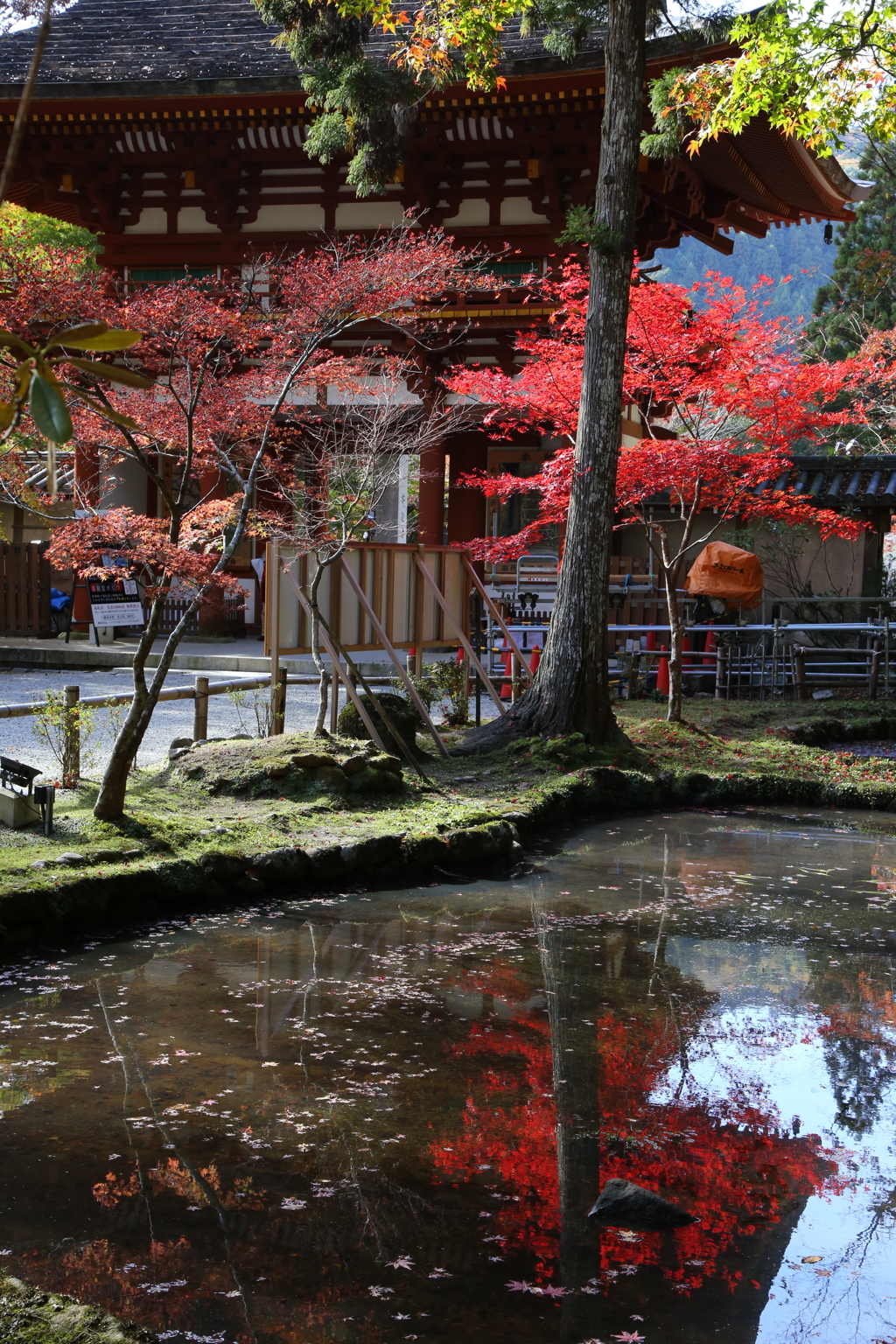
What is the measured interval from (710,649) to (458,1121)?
12669 millimetres

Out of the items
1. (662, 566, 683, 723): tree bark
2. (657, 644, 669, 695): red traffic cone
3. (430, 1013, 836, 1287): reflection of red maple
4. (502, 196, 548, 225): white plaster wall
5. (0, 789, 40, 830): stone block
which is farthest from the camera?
(502, 196, 548, 225): white plaster wall

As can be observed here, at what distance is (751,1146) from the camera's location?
4.21 metres

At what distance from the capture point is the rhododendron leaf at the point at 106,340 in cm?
160

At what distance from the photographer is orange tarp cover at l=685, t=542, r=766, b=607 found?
15.9 m

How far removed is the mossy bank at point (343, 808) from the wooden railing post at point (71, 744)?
8.6 inches

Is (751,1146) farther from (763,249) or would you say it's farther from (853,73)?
(763,249)

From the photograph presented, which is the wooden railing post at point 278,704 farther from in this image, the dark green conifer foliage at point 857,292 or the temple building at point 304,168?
the dark green conifer foliage at point 857,292

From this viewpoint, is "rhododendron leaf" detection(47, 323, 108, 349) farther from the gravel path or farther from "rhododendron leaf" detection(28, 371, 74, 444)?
the gravel path

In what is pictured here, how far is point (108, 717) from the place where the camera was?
34.8 ft

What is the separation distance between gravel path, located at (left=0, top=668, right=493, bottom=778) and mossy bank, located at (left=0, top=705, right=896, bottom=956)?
86 cm

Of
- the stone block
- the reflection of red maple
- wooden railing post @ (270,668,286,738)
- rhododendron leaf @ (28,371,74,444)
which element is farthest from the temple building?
rhododendron leaf @ (28,371,74,444)

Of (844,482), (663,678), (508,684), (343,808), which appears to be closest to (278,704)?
(343,808)

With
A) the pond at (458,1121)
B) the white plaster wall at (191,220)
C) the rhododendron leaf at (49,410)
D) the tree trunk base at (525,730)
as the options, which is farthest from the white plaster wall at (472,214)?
the rhododendron leaf at (49,410)

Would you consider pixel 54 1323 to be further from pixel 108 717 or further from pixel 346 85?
pixel 346 85
